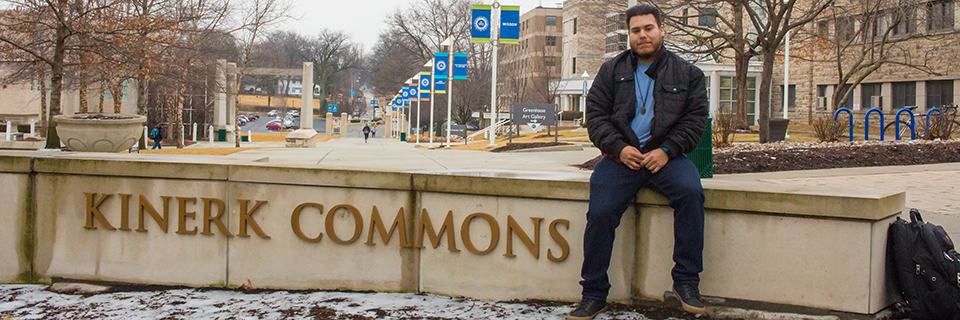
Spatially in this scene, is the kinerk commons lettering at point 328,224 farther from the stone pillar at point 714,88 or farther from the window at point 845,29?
the stone pillar at point 714,88

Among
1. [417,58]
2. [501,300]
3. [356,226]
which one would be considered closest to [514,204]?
[501,300]

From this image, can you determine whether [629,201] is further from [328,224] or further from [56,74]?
[56,74]

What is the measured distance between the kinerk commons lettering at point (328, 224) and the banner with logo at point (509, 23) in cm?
1851

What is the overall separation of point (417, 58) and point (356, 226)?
244ft

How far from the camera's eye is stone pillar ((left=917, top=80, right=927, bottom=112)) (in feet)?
104

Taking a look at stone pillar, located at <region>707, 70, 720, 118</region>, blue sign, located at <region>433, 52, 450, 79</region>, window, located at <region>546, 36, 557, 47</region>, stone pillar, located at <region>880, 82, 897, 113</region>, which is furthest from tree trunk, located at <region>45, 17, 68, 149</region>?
window, located at <region>546, 36, 557, 47</region>

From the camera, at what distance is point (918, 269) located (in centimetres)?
397

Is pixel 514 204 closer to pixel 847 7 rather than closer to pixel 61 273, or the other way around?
pixel 61 273

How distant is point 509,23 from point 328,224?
18.9 metres

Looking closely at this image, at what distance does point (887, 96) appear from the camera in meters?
33.6

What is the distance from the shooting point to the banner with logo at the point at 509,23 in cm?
2300

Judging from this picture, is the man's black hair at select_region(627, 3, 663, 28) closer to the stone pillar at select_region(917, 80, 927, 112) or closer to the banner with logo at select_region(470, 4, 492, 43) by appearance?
the banner with logo at select_region(470, 4, 492, 43)

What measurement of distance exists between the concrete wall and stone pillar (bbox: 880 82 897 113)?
109 ft

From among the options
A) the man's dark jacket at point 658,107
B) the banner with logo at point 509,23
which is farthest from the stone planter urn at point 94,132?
the man's dark jacket at point 658,107
